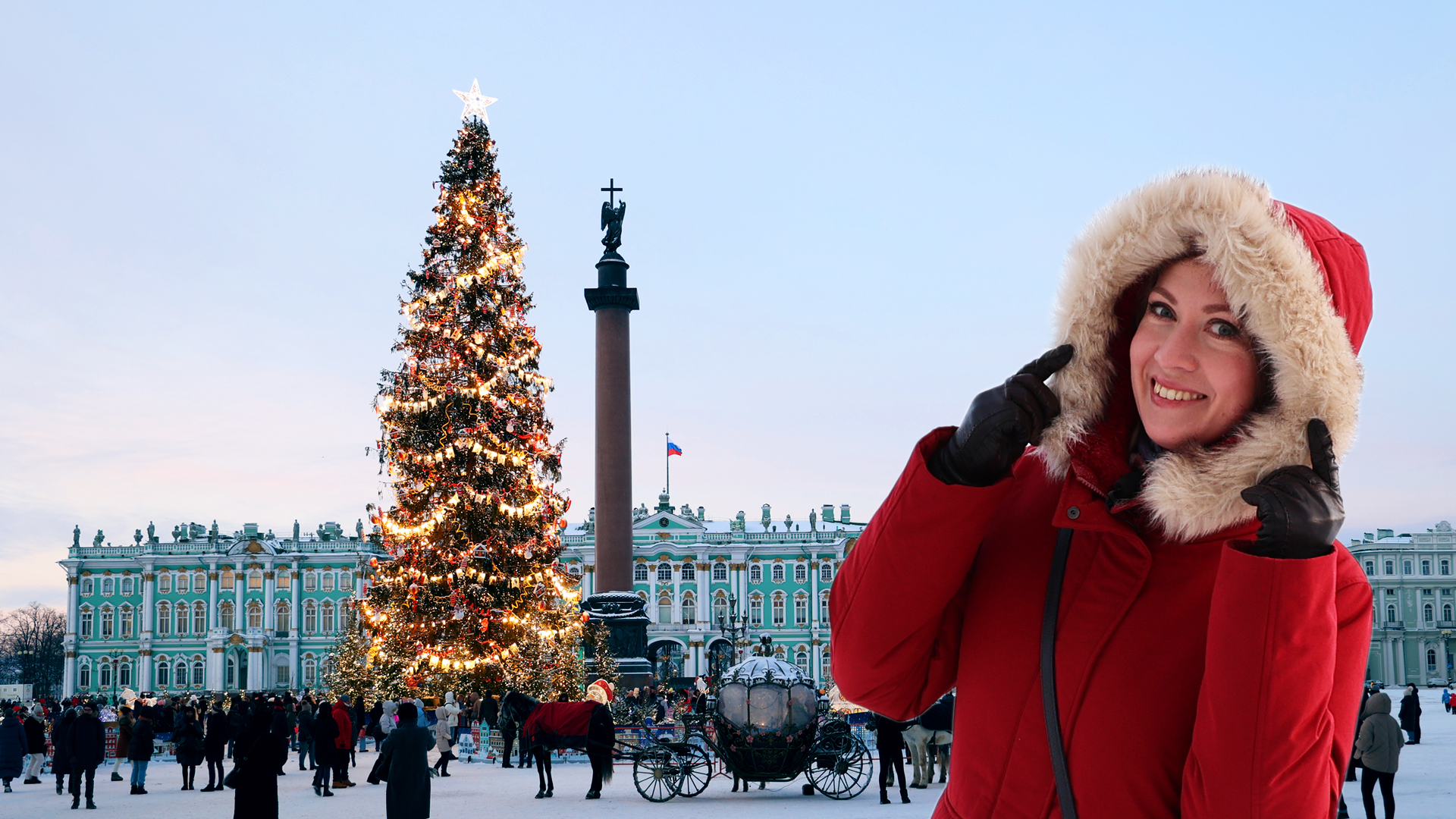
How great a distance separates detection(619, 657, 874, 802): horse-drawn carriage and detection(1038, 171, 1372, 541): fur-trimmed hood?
40.3ft

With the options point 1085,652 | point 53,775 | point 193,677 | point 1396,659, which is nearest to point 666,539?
point 193,677

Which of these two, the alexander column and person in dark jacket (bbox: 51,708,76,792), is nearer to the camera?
person in dark jacket (bbox: 51,708,76,792)

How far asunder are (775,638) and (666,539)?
8.06m

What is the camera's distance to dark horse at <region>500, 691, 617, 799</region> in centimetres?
1452

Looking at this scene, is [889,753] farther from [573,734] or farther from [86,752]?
[86,752]

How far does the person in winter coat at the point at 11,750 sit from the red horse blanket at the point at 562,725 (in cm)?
873

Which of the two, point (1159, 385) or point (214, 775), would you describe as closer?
point (1159, 385)

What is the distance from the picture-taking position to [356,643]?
20484 millimetres

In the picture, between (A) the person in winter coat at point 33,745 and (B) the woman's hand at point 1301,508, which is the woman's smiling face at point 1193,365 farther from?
(A) the person in winter coat at point 33,745

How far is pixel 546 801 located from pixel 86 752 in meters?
5.86

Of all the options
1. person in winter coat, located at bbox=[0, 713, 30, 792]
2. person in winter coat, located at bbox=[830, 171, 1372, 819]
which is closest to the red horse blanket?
person in winter coat, located at bbox=[0, 713, 30, 792]

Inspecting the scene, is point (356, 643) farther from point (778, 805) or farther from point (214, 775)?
point (778, 805)

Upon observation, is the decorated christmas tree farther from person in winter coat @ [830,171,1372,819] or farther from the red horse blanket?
person in winter coat @ [830,171,1372,819]

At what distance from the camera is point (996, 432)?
152 cm
